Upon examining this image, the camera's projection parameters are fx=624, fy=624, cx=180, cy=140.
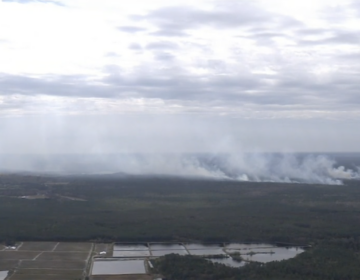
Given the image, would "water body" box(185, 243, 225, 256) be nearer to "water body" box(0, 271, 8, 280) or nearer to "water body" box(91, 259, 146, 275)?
"water body" box(91, 259, 146, 275)

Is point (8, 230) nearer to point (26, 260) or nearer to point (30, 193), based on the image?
point (26, 260)

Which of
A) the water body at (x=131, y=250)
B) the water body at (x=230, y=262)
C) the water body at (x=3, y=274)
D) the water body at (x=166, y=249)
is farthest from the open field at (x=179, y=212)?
the water body at (x=230, y=262)

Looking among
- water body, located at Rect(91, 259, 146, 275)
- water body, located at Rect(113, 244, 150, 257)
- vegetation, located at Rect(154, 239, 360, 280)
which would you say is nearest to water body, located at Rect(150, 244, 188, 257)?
water body, located at Rect(113, 244, 150, 257)

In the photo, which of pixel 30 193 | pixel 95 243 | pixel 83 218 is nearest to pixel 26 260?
pixel 95 243

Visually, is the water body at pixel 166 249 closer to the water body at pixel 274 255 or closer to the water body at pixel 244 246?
the water body at pixel 244 246

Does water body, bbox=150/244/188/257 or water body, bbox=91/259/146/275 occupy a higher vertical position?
water body, bbox=150/244/188/257

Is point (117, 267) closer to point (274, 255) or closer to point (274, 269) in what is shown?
point (274, 269)
